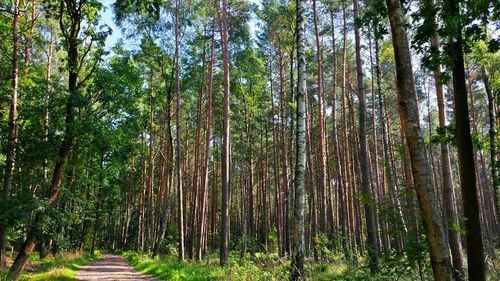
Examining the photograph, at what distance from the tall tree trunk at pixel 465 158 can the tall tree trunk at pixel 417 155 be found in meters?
1.60

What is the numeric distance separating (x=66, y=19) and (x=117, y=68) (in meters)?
2.38

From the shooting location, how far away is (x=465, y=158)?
6574 millimetres

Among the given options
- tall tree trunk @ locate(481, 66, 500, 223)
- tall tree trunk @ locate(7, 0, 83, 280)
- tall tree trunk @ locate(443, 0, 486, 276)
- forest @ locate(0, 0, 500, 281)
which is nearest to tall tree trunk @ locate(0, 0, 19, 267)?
forest @ locate(0, 0, 500, 281)

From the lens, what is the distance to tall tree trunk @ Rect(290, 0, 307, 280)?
7.63 m

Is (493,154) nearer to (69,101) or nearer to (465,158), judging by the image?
(465,158)

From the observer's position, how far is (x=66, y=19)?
43.5ft

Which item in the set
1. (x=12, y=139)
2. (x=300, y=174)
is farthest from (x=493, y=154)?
(x=12, y=139)

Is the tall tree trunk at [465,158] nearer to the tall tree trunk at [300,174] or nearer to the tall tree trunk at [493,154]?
the tall tree trunk at [493,154]

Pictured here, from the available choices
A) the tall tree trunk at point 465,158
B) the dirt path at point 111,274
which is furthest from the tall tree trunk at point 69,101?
the tall tree trunk at point 465,158

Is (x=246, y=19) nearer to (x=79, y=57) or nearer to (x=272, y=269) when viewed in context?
(x=79, y=57)

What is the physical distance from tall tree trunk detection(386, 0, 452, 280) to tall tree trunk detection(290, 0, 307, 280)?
3483mm

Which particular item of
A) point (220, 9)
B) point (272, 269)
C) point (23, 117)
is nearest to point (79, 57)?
point (23, 117)

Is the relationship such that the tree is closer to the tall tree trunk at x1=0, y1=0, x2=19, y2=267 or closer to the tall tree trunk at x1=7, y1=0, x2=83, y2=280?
the tall tree trunk at x1=7, y1=0, x2=83, y2=280

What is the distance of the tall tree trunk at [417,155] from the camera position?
4.23 meters
